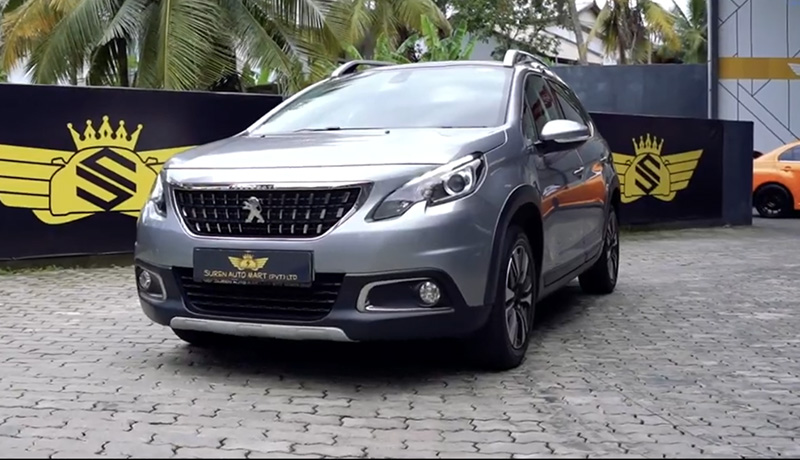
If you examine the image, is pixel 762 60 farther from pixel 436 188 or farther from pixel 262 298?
pixel 262 298

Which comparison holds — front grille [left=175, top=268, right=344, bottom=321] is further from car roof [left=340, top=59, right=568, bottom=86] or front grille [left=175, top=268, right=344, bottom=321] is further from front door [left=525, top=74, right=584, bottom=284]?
car roof [left=340, top=59, right=568, bottom=86]

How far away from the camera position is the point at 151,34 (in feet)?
51.5

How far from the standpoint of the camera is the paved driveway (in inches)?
158

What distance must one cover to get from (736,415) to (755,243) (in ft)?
29.9

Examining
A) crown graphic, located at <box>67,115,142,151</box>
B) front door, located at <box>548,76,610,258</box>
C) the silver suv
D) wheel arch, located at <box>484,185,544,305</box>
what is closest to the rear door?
front door, located at <box>548,76,610,258</box>

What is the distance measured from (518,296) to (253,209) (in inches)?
60.9

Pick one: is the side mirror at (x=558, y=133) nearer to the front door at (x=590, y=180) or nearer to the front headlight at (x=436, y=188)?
the front door at (x=590, y=180)

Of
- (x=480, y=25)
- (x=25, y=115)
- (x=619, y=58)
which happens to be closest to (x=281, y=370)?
(x=25, y=115)

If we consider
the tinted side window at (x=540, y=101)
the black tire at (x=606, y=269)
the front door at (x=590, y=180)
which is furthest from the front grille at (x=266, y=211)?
the black tire at (x=606, y=269)

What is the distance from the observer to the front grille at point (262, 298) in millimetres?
4645

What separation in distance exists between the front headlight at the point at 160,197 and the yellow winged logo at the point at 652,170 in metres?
8.79

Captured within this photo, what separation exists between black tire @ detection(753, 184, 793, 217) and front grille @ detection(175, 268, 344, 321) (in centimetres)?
1525

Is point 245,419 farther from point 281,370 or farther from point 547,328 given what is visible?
point 547,328

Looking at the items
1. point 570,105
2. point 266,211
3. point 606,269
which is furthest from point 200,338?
point 606,269
